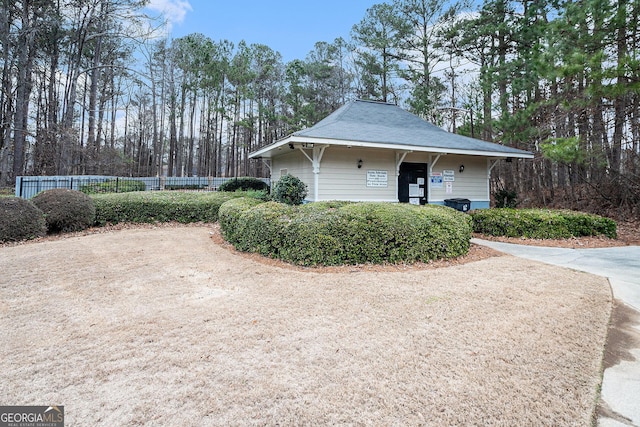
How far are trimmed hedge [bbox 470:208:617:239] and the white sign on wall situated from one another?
3.14 metres

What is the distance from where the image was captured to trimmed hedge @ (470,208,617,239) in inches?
304

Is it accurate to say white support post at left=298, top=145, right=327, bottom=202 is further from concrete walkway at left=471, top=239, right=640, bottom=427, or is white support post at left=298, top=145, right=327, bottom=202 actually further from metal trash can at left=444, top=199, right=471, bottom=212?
metal trash can at left=444, top=199, right=471, bottom=212

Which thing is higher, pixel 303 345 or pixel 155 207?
pixel 155 207

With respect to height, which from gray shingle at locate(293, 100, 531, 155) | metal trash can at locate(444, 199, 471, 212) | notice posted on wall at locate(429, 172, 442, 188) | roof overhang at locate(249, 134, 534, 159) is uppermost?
gray shingle at locate(293, 100, 531, 155)

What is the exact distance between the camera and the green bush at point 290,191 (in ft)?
28.5

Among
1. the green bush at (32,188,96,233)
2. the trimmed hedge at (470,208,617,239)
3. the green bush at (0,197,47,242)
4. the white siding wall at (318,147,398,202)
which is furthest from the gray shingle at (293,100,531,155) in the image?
the green bush at (0,197,47,242)

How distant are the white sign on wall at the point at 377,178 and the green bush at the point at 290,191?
214 cm

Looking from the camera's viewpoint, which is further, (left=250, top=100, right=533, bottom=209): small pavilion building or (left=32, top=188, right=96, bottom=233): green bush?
(left=250, top=100, right=533, bottom=209): small pavilion building

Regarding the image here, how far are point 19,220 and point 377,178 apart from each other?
30.0 ft

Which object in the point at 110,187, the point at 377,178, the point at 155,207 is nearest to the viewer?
the point at 155,207

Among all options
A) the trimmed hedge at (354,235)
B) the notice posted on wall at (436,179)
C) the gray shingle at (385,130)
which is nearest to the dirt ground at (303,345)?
the trimmed hedge at (354,235)

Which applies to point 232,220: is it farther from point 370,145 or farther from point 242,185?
Result: point 242,185

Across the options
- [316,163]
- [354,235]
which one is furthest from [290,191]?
[354,235]

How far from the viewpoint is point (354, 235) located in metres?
5.00
